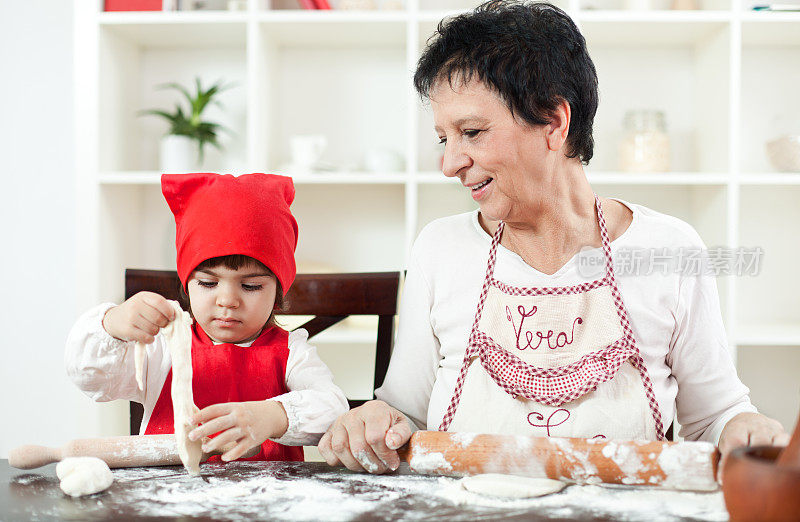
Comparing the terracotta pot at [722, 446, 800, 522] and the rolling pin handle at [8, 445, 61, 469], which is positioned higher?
the terracotta pot at [722, 446, 800, 522]

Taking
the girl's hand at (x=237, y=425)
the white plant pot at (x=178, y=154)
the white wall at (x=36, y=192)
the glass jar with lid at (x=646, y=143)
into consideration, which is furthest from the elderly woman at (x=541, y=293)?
the white wall at (x=36, y=192)

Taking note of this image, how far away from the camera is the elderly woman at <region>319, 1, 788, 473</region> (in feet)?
3.84

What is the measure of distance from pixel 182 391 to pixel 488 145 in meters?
0.61

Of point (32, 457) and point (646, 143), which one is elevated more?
point (646, 143)

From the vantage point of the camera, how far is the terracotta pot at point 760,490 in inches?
22.5

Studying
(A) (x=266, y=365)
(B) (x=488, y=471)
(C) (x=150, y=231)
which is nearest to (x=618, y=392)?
(B) (x=488, y=471)

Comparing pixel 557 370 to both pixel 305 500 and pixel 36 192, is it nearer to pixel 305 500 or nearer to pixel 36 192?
pixel 305 500

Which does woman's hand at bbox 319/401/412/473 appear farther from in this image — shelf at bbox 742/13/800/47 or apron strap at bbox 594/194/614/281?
shelf at bbox 742/13/800/47

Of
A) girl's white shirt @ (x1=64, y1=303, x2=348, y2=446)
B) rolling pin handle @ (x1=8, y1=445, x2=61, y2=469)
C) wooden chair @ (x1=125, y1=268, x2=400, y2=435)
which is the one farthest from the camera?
wooden chair @ (x1=125, y1=268, x2=400, y2=435)

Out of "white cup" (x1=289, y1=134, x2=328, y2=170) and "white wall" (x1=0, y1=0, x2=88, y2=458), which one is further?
"white wall" (x1=0, y1=0, x2=88, y2=458)

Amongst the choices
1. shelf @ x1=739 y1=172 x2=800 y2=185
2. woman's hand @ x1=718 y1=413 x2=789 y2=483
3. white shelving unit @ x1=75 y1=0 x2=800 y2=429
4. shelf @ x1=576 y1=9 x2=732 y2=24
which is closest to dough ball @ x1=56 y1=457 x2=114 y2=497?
woman's hand @ x1=718 y1=413 x2=789 y2=483

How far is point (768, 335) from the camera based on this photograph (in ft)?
7.79

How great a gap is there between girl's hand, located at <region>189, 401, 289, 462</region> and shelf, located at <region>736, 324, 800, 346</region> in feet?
5.84

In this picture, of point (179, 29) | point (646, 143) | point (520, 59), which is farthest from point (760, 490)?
point (179, 29)
